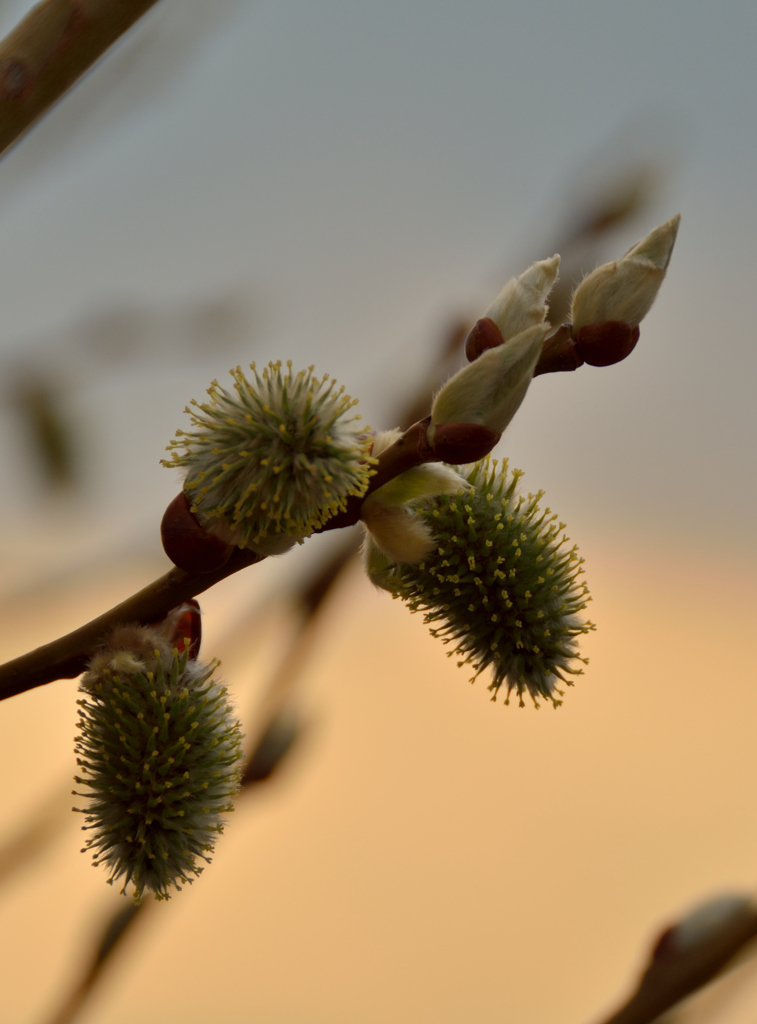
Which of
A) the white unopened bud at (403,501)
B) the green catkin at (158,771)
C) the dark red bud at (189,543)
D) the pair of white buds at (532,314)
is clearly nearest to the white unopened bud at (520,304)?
the pair of white buds at (532,314)

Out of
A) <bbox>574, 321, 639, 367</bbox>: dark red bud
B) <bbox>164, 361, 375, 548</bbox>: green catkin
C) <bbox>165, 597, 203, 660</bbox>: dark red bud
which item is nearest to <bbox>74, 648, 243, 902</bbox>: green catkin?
<bbox>165, 597, 203, 660</bbox>: dark red bud

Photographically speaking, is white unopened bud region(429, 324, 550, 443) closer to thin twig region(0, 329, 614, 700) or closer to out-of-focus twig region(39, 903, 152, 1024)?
thin twig region(0, 329, 614, 700)

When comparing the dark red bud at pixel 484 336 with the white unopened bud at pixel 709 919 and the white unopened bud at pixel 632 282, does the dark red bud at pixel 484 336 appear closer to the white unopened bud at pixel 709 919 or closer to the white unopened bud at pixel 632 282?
the white unopened bud at pixel 632 282

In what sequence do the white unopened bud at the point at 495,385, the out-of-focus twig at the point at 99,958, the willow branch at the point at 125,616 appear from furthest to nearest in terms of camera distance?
the out-of-focus twig at the point at 99,958, the willow branch at the point at 125,616, the white unopened bud at the point at 495,385

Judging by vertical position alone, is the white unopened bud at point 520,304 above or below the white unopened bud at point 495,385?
above

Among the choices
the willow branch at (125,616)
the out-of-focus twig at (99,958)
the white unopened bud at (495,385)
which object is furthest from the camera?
the out-of-focus twig at (99,958)
